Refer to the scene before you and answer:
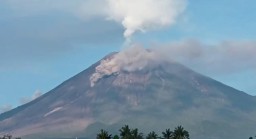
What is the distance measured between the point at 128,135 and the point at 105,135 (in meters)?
10.4

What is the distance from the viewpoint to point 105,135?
346 feet

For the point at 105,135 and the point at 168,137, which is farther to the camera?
the point at 168,137

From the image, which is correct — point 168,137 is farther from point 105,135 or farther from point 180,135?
point 105,135

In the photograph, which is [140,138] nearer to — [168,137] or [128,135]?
[128,135]

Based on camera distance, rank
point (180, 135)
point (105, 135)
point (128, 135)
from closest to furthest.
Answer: point (105, 135) → point (128, 135) → point (180, 135)

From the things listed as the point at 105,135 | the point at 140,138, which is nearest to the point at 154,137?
the point at 140,138

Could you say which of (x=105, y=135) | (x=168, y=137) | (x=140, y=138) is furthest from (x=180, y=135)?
(x=105, y=135)

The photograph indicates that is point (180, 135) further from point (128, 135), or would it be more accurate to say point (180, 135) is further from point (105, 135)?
point (105, 135)

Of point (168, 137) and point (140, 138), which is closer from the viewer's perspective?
point (140, 138)

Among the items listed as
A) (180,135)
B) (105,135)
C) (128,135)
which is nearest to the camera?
(105,135)

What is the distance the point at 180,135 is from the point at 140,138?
423 inches

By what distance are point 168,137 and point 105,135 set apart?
22.9m

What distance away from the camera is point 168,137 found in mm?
124938

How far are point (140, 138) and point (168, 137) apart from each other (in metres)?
10.3
